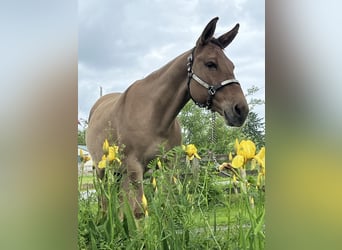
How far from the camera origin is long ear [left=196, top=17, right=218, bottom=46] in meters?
0.73

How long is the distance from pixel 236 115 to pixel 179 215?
0.76 feet

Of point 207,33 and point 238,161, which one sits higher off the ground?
point 207,33

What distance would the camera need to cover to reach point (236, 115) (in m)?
0.75

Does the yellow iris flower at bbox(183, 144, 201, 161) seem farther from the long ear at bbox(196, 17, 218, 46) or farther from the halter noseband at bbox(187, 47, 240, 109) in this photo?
the long ear at bbox(196, 17, 218, 46)

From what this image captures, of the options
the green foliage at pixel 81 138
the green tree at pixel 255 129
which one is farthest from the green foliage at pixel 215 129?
the green foliage at pixel 81 138

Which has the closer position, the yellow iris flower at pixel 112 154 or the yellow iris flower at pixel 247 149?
the yellow iris flower at pixel 247 149

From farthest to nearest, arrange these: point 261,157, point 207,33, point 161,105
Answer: point 161,105
point 207,33
point 261,157

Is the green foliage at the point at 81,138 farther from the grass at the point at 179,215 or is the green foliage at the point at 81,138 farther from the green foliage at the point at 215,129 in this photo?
the green foliage at the point at 215,129

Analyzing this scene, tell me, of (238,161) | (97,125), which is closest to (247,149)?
(238,161)

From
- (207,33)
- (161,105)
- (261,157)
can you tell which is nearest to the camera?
(261,157)

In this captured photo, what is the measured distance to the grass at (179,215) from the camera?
0.68m

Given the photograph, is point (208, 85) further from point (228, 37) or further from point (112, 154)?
point (112, 154)
